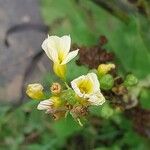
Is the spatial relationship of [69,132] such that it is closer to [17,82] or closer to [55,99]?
[17,82]

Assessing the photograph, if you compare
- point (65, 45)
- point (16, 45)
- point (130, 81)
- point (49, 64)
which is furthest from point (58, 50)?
point (16, 45)

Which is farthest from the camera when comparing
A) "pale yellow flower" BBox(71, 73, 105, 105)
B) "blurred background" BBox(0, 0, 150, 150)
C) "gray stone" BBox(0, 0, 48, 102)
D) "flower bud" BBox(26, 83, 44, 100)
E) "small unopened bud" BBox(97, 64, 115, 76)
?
"gray stone" BBox(0, 0, 48, 102)

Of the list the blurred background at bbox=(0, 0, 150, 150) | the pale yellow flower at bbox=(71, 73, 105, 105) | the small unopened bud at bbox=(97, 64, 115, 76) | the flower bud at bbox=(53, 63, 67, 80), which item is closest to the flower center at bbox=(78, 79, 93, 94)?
the pale yellow flower at bbox=(71, 73, 105, 105)

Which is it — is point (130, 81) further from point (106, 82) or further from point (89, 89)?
point (89, 89)

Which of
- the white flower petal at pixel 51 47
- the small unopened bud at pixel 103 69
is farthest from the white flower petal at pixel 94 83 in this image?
the small unopened bud at pixel 103 69

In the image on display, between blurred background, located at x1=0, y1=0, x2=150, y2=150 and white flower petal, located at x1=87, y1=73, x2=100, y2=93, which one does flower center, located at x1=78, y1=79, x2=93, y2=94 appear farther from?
blurred background, located at x1=0, y1=0, x2=150, y2=150

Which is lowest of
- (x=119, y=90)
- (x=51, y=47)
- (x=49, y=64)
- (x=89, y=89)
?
(x=49, y=64)

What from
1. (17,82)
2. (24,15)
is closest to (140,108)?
(17,82)
